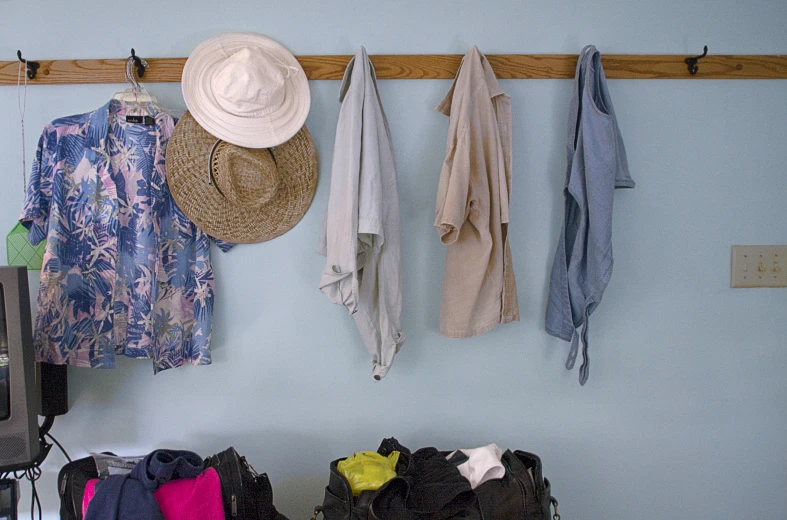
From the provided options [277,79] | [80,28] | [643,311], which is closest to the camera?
[277,79]

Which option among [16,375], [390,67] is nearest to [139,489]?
[16,375]

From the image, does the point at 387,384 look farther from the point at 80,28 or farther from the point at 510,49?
the point at 80,28

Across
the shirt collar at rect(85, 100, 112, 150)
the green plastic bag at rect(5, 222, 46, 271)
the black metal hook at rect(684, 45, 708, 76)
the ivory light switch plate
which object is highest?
the black metal hook at rect(684, 45, 708, 76)

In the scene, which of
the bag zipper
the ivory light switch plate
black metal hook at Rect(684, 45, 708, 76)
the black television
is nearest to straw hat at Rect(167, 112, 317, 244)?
the black television

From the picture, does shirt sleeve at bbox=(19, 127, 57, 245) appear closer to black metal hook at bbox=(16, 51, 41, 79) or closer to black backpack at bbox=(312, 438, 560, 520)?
black metal hook at bbox=(16, 51, 41, 79)

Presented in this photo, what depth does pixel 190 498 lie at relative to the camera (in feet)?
3.60

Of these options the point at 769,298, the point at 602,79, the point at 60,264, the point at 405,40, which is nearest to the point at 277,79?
the point at 405,40

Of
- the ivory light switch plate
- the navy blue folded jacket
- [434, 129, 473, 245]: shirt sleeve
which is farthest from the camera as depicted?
the ivory light switch plate

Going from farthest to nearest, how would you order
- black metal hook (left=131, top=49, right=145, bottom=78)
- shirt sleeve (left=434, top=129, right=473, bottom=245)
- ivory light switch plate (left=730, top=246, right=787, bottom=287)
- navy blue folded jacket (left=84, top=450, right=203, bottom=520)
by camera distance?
ivory light switch plate (left=730, top=246, right=787, bottom=287), black metal hook (left=131, top=49, right=145, bottom=78), shirt sleeve (left=434, top=129, right=473, bottom=245), navy blue folded jacket (left=84, top=450, right=203, bottom=520)

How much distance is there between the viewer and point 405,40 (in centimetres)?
141

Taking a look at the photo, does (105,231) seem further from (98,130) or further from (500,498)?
(500,498)

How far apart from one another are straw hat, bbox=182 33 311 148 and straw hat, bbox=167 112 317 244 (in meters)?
0.05

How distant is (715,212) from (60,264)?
77.2 inches

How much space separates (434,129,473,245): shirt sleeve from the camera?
1.24 meters
